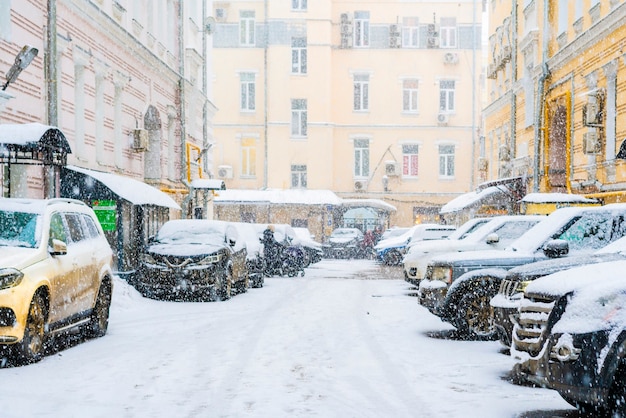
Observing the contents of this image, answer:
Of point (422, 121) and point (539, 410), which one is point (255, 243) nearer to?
point (539, 410)

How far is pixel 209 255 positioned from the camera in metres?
16.5

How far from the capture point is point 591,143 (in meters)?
22.0

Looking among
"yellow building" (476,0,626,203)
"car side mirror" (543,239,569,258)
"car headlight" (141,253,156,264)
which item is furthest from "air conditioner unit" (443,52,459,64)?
"car side mirror" (543,239,569,258)

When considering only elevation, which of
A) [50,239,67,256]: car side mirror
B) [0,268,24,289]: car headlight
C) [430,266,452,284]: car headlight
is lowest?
[430,266,452,284]: car headlight

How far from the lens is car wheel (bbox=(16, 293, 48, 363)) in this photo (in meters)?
8.58

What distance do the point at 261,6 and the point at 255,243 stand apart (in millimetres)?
27448

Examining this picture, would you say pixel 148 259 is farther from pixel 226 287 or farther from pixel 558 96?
pixel 558 96

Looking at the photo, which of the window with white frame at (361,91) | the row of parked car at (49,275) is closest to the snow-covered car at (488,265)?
the row of parked car at (49,275)

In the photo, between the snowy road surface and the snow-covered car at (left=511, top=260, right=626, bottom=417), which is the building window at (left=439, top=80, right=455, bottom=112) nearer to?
the snowy road surface

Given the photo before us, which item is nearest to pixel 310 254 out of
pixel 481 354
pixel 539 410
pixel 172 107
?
pixel 172 107

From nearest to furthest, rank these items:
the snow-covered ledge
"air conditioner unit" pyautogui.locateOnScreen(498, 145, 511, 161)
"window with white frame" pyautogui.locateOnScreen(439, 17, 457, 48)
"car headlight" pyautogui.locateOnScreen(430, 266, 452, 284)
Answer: "car headlight" pyautogui.locateOnScreen(430, 266, 452, 284) < the snow-covered ledge < "air conditioner unit" pyautogui.locateOnScreen(498, 145, 511, 161) < "window with white frame" pyautogui.locateOnScreen(439, 17, 457, 48)

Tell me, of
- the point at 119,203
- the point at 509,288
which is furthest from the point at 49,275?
the point at 119,203

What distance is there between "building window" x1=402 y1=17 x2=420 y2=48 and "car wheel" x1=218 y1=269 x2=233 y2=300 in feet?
107

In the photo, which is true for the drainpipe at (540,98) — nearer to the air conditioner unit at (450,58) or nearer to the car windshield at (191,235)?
the car windshield at (191,235)
